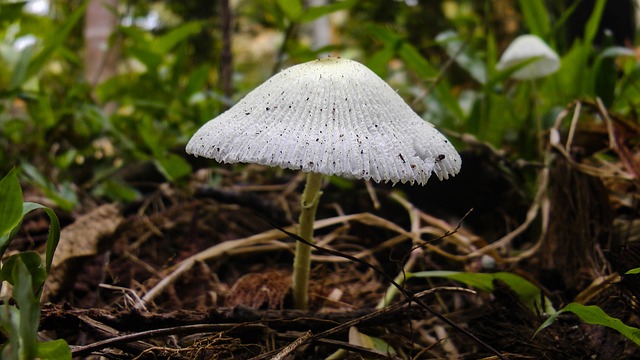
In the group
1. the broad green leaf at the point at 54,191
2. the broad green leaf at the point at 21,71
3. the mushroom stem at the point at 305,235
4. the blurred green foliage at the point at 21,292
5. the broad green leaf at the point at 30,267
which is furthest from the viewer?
the broad green leaf at the point at 21,71

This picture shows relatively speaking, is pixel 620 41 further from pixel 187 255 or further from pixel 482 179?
pixel 187 255

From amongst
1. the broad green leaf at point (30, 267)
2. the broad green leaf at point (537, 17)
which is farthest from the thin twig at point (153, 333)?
the broad green leaf at point (537, 17)

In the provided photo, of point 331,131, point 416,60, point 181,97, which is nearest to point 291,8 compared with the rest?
point 416,60

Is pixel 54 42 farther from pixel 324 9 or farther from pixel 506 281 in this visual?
pixel 506 281

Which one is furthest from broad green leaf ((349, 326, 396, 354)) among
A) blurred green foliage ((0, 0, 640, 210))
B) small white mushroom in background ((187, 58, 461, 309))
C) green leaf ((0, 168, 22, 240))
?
blurred green foliage ((0, 0, 640, 210))

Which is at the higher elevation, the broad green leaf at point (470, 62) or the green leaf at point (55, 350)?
A: the broad green leaf at point (470, 62)

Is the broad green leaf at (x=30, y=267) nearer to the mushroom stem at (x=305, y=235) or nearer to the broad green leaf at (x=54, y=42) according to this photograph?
the mushroom stem at (x=305, y=235)
